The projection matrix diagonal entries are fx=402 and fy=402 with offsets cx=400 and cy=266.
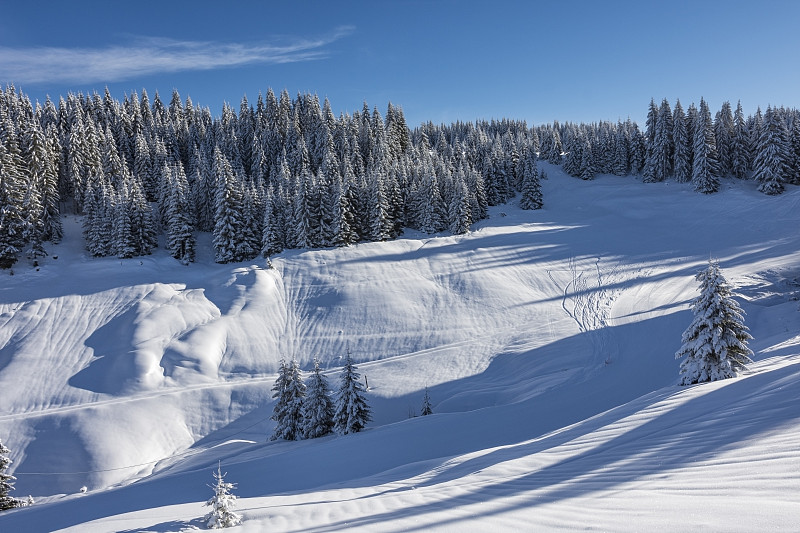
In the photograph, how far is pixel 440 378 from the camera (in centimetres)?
2978

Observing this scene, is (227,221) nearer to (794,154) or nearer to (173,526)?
(173,526)

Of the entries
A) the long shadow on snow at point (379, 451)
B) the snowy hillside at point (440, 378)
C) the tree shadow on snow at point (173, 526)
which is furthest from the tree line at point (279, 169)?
the tree shadow on snow at point (173, 526)

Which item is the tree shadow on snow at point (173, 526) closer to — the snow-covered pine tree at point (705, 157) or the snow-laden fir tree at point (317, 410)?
the snow-laden fir tree at point (317, 410)

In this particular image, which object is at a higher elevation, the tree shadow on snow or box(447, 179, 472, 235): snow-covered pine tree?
box(447, 179, 472, 235): snow-covered pine tree

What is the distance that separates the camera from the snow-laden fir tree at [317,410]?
68.1 ft

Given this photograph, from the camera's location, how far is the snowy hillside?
19.3 feet

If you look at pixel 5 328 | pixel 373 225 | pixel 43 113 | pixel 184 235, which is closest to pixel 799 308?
pixel 373 225

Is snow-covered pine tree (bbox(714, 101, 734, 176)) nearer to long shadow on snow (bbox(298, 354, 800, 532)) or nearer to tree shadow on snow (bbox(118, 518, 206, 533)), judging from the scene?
long shadow on snow (bbox(298, 354, 800, 532))

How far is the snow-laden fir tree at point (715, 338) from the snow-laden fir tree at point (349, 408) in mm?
13947

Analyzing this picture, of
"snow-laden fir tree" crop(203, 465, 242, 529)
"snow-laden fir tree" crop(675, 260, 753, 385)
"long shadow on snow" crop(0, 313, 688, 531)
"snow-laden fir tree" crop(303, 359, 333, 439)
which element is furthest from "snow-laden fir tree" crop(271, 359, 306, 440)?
"snow-laden fir tree" crop(675, 260, 753, 385)

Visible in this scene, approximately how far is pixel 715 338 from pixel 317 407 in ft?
57.3

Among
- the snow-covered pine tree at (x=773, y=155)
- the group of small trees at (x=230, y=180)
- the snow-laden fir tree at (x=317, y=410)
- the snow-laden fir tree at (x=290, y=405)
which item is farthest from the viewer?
the snow-covered pine tree at (x=773, y=155)

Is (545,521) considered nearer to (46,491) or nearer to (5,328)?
(46,491)

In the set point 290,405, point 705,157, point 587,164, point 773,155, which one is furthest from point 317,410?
point 587,164
